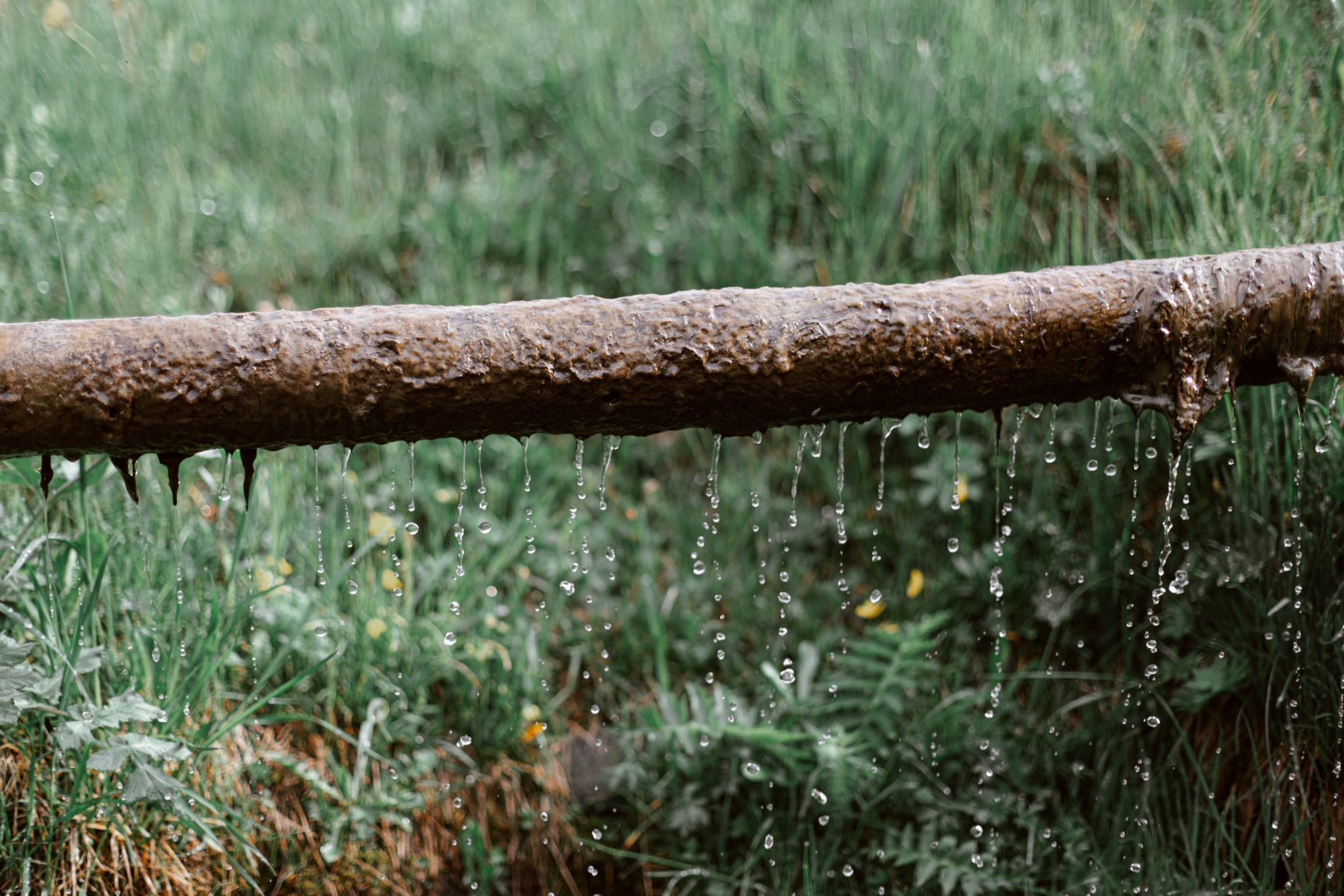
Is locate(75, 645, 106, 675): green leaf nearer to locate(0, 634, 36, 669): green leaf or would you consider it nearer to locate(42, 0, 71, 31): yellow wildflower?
locate(0, 634, 36, 669): green leaf

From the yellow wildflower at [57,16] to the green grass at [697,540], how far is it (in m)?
0.10

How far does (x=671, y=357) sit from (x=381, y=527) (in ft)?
4.72

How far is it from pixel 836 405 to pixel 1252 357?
2.66 ft

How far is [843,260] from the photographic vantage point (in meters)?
3.24

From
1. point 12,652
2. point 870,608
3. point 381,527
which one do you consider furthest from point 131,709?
point 870,608

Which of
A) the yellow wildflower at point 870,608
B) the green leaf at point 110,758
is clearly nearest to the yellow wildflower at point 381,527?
the green leaf at point 110,758

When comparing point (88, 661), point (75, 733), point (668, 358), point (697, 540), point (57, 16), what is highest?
point (57, 16)

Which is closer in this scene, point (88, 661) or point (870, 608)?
point (88, 661)

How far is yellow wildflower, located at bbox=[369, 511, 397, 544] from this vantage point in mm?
2705

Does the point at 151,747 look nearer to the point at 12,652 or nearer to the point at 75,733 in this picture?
the point at 75,733

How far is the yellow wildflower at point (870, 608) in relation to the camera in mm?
2828

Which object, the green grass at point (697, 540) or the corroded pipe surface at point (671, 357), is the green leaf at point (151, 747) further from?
the corroded pipe surface at point (671, 357)

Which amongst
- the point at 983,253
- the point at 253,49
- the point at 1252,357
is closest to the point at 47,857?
the point at 1252,357

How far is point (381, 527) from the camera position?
2744mm
